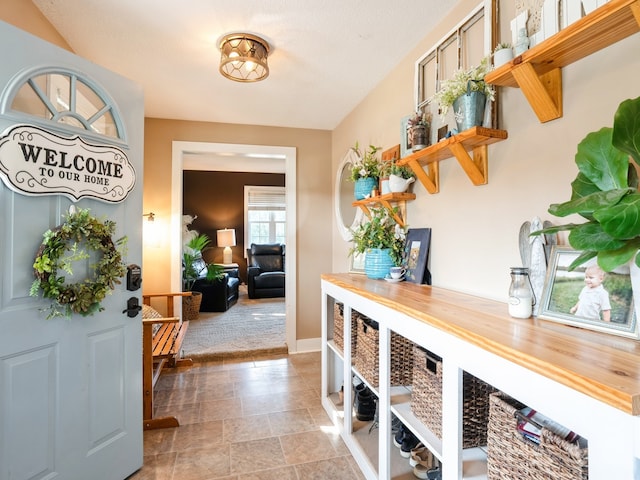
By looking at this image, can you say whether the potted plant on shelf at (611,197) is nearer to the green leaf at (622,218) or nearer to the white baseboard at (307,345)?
the green leaf at (622,218)

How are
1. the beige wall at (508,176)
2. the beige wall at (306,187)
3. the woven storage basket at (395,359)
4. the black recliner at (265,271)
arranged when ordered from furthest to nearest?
the black recliner at (265,271) → the beige wall at (306,187) → the woven storage basket at (395,359) → the beige wall at (508,176)

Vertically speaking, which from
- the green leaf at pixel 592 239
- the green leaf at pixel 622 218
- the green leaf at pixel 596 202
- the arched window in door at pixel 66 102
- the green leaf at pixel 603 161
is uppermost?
the arched window in door at pixel 66 102

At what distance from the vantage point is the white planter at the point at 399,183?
6.87 ft

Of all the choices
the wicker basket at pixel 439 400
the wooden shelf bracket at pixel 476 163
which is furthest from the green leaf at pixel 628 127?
Result: the wicker basket at pixel 439 400

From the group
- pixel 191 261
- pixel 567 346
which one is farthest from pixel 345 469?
pixel 191 261

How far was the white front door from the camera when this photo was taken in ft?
4.50

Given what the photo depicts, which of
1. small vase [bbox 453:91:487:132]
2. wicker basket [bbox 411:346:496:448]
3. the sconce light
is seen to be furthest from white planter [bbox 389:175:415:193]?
the sconce light

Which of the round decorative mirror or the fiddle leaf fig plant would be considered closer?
the fiddle leaf fig plant

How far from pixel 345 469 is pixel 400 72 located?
8.28 ft

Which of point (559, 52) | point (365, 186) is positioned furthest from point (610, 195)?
point (365, 186)

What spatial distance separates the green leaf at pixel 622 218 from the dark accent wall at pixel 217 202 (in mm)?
7251

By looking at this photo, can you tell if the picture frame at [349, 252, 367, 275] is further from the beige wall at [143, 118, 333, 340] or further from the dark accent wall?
the dark accent wall

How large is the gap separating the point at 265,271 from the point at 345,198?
147 inches

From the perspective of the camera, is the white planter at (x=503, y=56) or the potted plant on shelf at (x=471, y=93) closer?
the white planter at (x=503, y=56)
